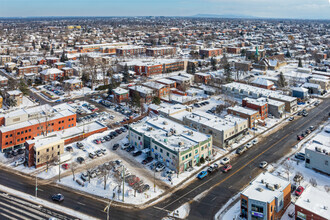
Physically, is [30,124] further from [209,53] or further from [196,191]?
[209,53]

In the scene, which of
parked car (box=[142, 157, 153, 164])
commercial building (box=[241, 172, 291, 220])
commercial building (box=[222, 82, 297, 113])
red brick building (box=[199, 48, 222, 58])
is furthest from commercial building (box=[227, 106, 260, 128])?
red brick building (box=[199, 48, 222, 58])

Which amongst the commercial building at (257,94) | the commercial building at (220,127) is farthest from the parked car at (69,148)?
the commercial building at (257,94)

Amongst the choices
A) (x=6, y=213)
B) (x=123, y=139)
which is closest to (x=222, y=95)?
(x=123, y=139)

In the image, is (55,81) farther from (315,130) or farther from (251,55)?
(251,55)

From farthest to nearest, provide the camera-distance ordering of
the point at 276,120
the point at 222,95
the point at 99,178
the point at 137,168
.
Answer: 1. the point at 222,95
2. the point at 276,120
3. the point at 137,168
4. the point at 99,178

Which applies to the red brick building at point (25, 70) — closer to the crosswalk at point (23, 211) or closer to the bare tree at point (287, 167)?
the crosswalk at point (23, 211)
